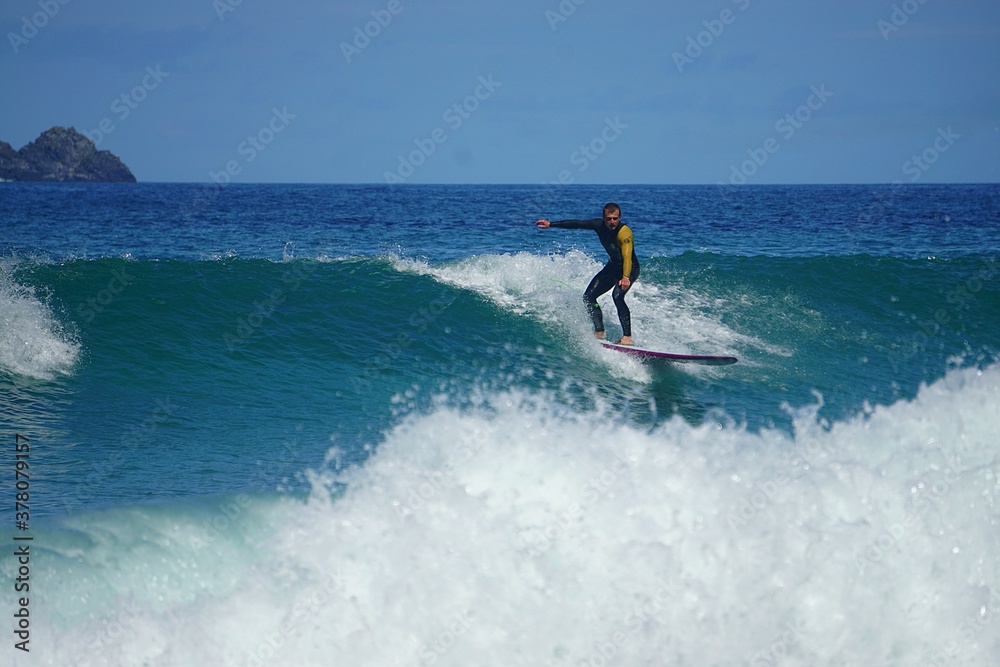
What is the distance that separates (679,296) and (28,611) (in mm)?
10826

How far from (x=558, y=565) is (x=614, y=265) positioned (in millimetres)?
5925

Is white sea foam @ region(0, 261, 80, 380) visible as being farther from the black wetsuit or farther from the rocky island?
the rocky island

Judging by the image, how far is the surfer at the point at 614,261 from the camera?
9.95 metres

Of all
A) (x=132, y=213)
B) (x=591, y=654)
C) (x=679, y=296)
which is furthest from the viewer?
(x=132, y=213)

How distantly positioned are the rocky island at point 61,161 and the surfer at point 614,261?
150391mm

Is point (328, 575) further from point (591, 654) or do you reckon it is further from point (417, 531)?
point (591, 654)

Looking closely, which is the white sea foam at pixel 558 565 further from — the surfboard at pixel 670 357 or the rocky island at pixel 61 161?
the rocky island at pixel 61 161

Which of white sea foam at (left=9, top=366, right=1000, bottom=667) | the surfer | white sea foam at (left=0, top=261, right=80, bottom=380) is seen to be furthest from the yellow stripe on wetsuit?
white sea foam at (left=0, top=261, right=80, bottom=380)

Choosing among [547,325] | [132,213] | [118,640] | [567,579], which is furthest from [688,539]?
[132,213]

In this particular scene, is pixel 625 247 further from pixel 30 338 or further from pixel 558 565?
pixel 30 338

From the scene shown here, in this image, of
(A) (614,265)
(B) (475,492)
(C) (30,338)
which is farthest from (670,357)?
(C) (30,338)

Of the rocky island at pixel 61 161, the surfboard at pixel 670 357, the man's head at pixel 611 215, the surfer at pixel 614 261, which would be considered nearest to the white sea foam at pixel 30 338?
the surfer at pixel 614 261

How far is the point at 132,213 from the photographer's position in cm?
4038

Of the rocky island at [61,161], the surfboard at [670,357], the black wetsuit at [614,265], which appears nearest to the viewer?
the black wetsuit at [614,265]
